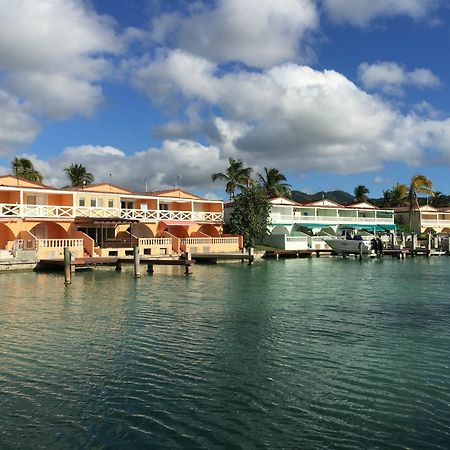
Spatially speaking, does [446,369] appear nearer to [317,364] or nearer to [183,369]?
[317,364]

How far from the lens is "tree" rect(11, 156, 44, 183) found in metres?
68.4

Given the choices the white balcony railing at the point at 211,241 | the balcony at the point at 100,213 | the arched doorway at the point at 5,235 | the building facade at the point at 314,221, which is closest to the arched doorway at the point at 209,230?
the balcony at the point at 100,213

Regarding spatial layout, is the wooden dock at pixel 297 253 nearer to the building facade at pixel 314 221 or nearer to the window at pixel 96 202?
the building facade at pixel 314 221

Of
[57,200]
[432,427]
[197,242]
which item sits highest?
[57,200]

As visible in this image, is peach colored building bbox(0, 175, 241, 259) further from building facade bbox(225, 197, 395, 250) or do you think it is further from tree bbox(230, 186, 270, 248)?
building facade bbox(225, 197, 395, 250)

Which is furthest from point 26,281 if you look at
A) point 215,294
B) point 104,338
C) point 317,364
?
point 317,364

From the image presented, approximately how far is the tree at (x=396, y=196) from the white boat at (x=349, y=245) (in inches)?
1318

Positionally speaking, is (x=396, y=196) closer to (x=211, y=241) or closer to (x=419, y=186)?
(x=419, y=186)

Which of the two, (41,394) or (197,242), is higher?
(197,242)

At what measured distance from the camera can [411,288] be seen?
97.2 feet

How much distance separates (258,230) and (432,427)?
1901 inches

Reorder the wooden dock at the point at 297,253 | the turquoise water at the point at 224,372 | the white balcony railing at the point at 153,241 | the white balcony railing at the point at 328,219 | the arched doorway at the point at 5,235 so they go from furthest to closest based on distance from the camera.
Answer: the white balcony railing at the point at 328,219 → the wooden dock at the point at 297,253 → the white balcony railing at the point at 153,241 → the arched doorway at the point at 5,235 → the turquoise water at the point at 224,372

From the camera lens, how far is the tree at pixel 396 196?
92688 mm

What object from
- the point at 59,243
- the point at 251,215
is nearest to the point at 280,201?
the point at 251,215
